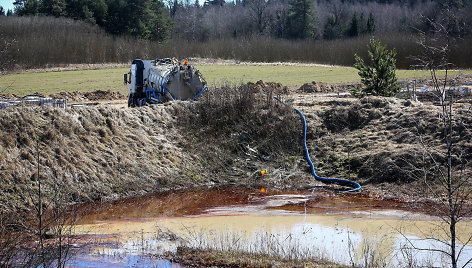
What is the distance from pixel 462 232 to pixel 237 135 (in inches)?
422

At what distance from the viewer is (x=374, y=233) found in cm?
1408

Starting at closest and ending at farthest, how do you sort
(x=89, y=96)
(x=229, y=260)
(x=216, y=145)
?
(x=229, y=260) < (x=216, y=145) < (x=89, y=96)

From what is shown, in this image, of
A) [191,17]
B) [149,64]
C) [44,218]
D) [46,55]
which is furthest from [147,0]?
[44,218]

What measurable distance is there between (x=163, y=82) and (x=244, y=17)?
88801 millimetres

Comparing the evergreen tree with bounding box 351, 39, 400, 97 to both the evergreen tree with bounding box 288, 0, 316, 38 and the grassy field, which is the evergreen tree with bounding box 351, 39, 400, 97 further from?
the evergreen tree with bounding box 288, 0, 316, 38

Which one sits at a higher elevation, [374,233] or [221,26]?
[221,26]

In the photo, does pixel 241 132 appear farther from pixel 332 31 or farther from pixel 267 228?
pixel 332 31

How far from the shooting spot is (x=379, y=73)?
1009 inches

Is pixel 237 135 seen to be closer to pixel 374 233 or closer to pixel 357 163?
pixel 357 163

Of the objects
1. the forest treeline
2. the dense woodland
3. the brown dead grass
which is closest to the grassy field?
the dense woodland

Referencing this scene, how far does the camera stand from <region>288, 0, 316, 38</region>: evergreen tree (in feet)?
301

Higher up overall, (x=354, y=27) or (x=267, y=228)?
(x=354, y=27)

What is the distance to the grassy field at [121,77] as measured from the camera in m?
41.8

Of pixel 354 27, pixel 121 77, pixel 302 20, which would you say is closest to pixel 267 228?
pixel 121 77
